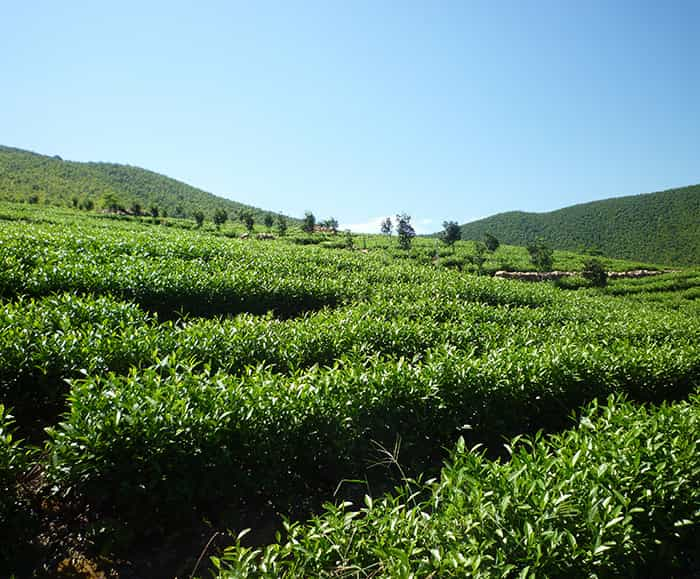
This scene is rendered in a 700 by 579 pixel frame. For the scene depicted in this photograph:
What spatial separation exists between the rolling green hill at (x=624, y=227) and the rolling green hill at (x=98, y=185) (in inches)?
2672

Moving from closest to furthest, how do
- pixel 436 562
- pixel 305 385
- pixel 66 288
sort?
pixel 436 562, pixel 305 385, pixel 66 288

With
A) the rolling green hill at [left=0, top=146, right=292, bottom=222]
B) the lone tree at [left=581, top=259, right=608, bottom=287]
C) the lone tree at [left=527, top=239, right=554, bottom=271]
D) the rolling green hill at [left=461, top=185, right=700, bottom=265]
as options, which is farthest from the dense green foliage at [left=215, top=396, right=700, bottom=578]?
the rolling green hill at [left=461, top=185, right=700, bottom=265]

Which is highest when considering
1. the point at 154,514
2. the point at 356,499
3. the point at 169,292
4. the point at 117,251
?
the point at 117,251

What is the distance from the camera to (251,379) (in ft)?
14.2

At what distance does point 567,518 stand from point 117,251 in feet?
46.8

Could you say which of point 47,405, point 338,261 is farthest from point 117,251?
point 47,405

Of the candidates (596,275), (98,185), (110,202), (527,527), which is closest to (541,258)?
(596,275)

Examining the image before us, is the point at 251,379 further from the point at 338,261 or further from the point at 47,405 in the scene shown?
the point at 338,261

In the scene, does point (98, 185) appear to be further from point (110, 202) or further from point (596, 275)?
point (596, 275)

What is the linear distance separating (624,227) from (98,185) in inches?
4694

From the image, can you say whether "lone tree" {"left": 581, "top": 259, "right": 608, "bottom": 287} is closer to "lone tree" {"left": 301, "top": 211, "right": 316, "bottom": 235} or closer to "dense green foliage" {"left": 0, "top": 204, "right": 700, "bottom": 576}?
"dense green foliage" {"left": 0, "top": 204, "right": 700, "bottom": 576}

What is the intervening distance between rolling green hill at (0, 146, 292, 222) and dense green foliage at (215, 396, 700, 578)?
6067cm

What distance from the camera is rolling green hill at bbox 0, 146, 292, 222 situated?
70250 mm

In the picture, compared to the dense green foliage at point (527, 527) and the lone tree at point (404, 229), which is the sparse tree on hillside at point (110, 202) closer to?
the lone tree at point (404, 229)
